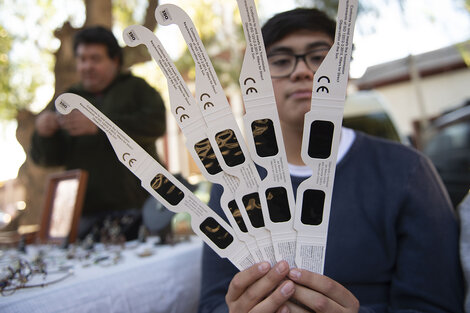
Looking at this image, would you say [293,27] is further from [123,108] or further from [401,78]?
[401,78]

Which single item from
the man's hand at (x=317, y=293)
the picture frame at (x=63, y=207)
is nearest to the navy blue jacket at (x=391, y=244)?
the man's hand at (x=317, y=293)

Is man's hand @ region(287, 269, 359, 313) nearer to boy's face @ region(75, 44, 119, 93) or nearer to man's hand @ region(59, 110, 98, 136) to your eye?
man's hand @ region(59, 110, 98, 136)

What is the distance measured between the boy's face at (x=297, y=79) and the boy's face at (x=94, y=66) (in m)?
1.03

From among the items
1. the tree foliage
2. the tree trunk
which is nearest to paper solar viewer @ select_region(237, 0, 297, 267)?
the tree trunk

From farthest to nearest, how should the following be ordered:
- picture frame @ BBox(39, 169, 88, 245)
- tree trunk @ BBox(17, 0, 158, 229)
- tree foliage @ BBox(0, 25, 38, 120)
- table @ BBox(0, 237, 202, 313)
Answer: tree foliage @ BBox(0, 25, 38, 120) < tree trunk @ BBox(17, 0, 158, 229) < picture frame @ BBox(39, 169, 88, 245) < table @ BBox(0, 237, 202, 313)

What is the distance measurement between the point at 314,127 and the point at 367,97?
3.24m

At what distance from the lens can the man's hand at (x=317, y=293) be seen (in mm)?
545

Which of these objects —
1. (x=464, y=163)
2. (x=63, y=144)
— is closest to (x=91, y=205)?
(x=63, y=144)

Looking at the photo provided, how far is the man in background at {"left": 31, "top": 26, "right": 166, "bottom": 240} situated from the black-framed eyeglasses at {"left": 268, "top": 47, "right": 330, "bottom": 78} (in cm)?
81

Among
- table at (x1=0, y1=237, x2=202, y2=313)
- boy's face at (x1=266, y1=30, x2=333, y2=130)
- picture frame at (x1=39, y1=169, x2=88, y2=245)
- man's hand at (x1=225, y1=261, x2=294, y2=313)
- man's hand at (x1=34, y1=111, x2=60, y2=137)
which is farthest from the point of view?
man's hand at (x1=34, y1=111, x2=60, y2=137)

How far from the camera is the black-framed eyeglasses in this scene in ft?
3.09

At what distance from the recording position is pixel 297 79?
3.01ft

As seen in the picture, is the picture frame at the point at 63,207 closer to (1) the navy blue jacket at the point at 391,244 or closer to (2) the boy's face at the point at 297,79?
(1) the navy blue jacket at the point at 391,244

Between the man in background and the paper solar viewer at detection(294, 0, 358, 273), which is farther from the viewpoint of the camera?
the man in background
